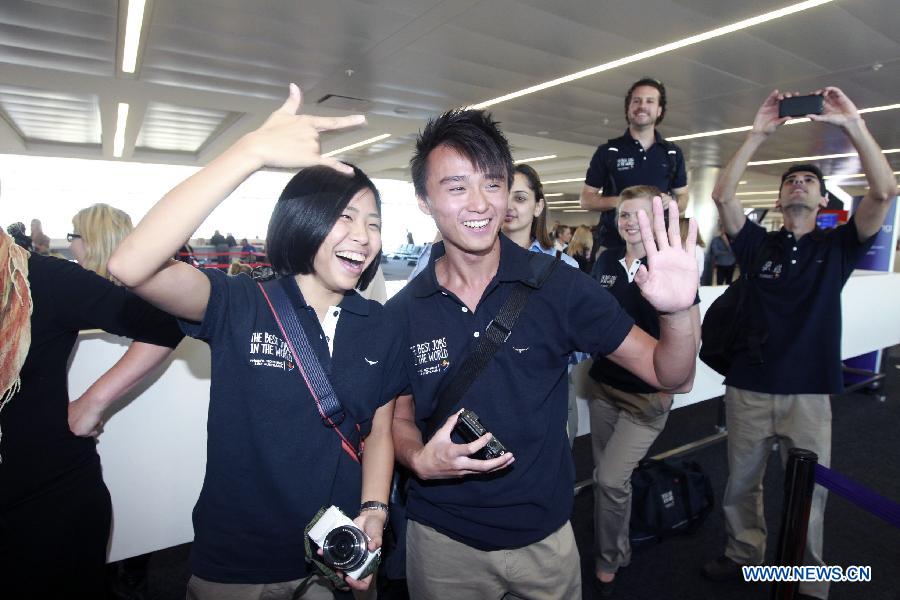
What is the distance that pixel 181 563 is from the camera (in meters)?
2.66

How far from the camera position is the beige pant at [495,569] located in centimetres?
133

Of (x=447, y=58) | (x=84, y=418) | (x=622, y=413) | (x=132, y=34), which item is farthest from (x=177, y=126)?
(x=622, y=413)

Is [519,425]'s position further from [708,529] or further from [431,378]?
[708,529]

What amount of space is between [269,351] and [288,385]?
9 cm

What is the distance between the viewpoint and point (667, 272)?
1.09 metres

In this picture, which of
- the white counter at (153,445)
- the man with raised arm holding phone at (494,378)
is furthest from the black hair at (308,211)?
the white counter at (153,445)

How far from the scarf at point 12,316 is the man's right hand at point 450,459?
972mm

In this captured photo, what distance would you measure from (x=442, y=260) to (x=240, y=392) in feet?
2.33

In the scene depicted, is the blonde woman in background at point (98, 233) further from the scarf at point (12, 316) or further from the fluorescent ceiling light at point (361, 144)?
the fluorescent ceiling light at point (361, 144)

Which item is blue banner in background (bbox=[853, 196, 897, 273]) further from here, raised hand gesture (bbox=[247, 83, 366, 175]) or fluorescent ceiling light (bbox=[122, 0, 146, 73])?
fluorescent ceiling light (bbox=[122, 0, 146, 73])

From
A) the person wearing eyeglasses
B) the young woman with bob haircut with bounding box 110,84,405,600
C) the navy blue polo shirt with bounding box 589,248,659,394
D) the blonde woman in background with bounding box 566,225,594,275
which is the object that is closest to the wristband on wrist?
the young woman with bob haircut with bounding box 110,84,405,600

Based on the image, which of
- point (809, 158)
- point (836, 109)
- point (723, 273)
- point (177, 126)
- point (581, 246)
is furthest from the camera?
point (809, 158)

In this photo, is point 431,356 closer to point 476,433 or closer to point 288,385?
point 476,433

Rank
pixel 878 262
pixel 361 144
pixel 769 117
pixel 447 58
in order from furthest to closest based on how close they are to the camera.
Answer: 1. pixel 361 144
2. pixel 447 58
3. pixel 878 262
4. pixel 769 117
